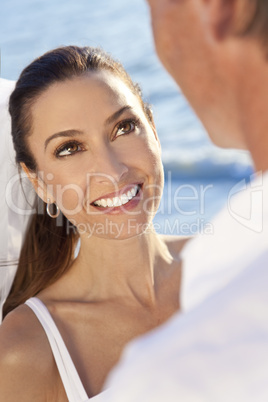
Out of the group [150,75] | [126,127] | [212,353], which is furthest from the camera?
[150,75]

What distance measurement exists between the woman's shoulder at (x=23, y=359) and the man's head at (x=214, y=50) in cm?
184

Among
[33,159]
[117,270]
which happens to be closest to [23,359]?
[117,270]

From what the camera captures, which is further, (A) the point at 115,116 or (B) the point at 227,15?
(A) the point at 115,116

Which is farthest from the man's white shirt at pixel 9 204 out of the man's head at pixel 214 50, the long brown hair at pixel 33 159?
the man's head at pixel 214 50

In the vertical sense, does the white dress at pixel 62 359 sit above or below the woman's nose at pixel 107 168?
below

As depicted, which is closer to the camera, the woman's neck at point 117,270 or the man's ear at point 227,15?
the man's ear at point 227,15

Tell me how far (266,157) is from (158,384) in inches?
12.9

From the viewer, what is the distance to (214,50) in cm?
95

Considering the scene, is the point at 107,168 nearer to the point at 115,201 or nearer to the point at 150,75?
the point at 115,201

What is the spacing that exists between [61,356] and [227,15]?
2062 mm

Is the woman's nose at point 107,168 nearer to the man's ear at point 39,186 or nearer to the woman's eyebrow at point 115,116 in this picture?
the woman's eyebrow at point 115,116

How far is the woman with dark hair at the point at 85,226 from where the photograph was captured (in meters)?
2.70

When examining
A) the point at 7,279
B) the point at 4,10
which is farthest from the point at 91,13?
the point at 7,279

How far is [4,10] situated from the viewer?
46.6 feet
